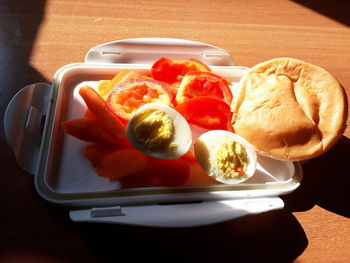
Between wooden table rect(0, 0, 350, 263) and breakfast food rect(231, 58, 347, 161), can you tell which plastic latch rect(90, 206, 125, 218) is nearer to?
wooden table rect(0, 0, 350, 263)

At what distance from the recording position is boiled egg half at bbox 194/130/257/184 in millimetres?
903

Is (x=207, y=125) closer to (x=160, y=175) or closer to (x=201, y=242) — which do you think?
(x=160, y=175)

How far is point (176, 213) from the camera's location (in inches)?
32.7

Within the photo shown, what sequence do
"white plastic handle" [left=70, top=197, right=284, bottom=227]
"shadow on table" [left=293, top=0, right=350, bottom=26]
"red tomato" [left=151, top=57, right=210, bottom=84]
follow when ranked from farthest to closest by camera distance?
"shadow on table" [left=293, top=0, right=350, bottom=26], "red tomato" [left=151, top=57, right=210, bottom=84], "white plastic handle" [left=70, top=197, right=284, bottom=227]

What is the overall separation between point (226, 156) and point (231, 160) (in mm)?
19

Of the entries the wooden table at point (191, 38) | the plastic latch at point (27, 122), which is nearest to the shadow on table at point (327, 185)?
the wooden table at point (191, 38)

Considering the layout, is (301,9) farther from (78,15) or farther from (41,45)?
(41,45)

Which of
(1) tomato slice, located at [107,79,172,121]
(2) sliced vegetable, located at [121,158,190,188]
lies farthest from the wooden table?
(1) tomato slice, located at [107,79,172,121]

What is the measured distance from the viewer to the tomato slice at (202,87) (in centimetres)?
107

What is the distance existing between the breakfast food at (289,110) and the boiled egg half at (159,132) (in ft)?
0.61

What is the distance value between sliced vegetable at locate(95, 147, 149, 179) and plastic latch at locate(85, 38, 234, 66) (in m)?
0.49

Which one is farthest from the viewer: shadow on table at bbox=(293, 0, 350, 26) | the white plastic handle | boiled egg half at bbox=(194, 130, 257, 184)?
shadow on table at bbox=(293, 0, 350, 26)

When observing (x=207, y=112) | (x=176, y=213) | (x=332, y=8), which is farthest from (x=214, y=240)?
(x=332, y=8)

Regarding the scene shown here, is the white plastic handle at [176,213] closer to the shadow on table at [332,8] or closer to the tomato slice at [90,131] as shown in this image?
the tomato slice at [90,131]
